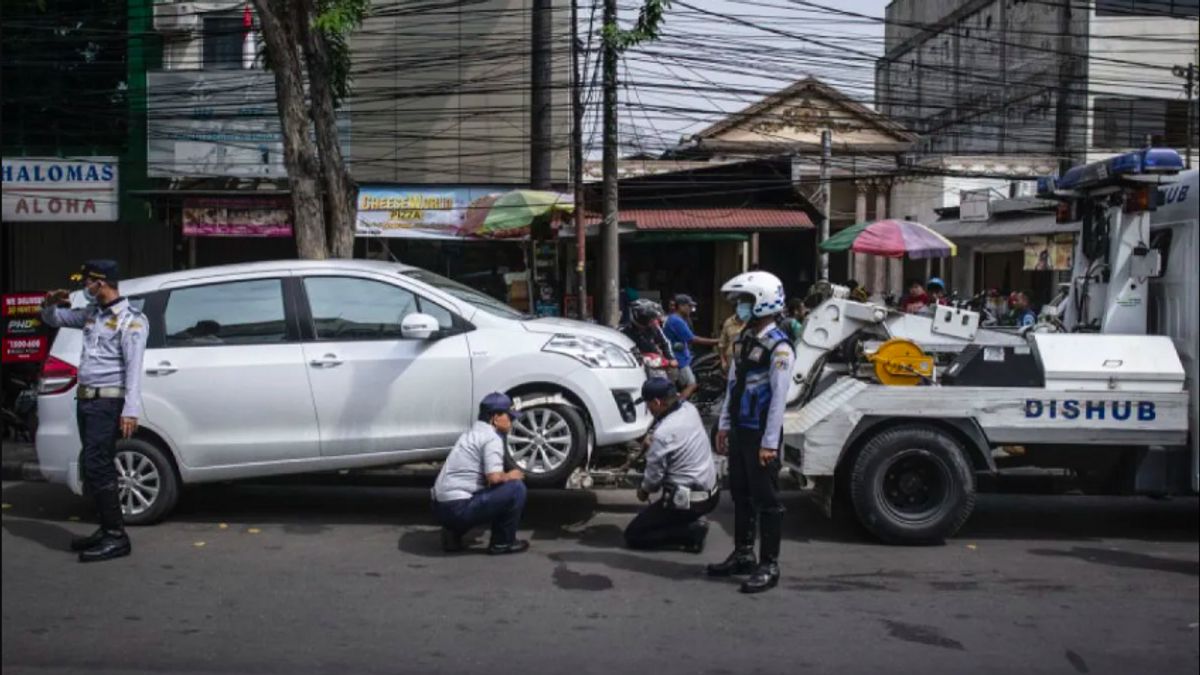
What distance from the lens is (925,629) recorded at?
5.79 metres

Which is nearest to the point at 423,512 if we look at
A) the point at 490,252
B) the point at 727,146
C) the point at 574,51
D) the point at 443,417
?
the point at 443,417

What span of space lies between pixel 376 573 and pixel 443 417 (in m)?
1.43

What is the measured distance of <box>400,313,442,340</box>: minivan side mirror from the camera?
308 inches

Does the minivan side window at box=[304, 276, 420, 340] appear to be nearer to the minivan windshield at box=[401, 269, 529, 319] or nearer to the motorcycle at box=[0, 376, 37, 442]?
the minivan windshield at box=[401, 269, 529, 319]

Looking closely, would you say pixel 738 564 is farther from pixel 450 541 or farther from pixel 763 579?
pixel 450 541

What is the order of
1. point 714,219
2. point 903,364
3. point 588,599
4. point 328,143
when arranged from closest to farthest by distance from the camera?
point 588,599
point 903,364
point 328,143
point 714,219

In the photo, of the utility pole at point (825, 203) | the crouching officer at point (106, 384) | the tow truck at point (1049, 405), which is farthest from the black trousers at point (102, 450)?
the utility pole at point (825, 203)

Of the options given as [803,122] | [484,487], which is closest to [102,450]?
[484,487]

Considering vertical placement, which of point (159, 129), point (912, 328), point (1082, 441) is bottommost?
point (1082, 441)

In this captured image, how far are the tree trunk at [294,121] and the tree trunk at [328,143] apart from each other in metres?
0.20

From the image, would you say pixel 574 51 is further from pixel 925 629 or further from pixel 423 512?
pixel 925 629

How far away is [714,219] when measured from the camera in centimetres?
2003

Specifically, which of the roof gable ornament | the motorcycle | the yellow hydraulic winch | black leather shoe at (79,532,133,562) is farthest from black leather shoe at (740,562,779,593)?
the roof gable ornament

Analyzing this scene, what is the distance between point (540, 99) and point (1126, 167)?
540 inches
